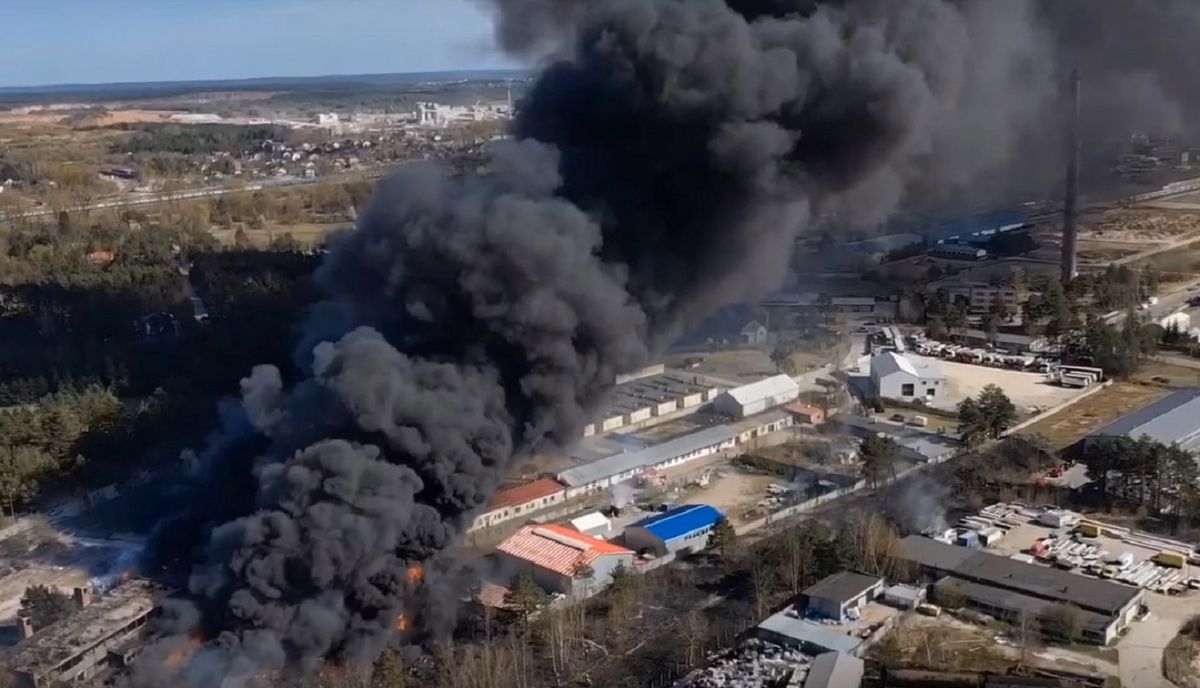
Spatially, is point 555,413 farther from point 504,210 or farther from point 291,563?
point 291,563

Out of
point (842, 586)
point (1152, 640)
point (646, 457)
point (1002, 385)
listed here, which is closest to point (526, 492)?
point (646, 457)

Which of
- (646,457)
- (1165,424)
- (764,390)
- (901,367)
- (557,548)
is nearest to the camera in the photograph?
(557,548)

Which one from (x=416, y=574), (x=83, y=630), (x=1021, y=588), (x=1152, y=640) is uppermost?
(x=416, y=574)

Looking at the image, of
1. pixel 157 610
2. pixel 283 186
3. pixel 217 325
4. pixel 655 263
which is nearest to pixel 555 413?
pixel 655 263

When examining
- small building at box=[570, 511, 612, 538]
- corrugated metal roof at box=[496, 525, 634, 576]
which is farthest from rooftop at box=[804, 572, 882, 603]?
small building at box=[570, 511, 612, 538]

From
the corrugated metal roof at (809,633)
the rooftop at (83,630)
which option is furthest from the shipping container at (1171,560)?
the rooftop at (83,630)

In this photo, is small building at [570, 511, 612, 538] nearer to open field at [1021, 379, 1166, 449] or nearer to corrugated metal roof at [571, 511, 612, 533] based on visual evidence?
corrugated metal roof at [571, 511, 612, 533]

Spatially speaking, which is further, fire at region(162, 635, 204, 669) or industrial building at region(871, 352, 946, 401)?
industrial building at region(871, 352, 946, 401)

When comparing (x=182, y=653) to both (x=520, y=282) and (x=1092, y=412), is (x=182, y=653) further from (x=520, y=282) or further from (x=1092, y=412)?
(x=1092, y=412)
